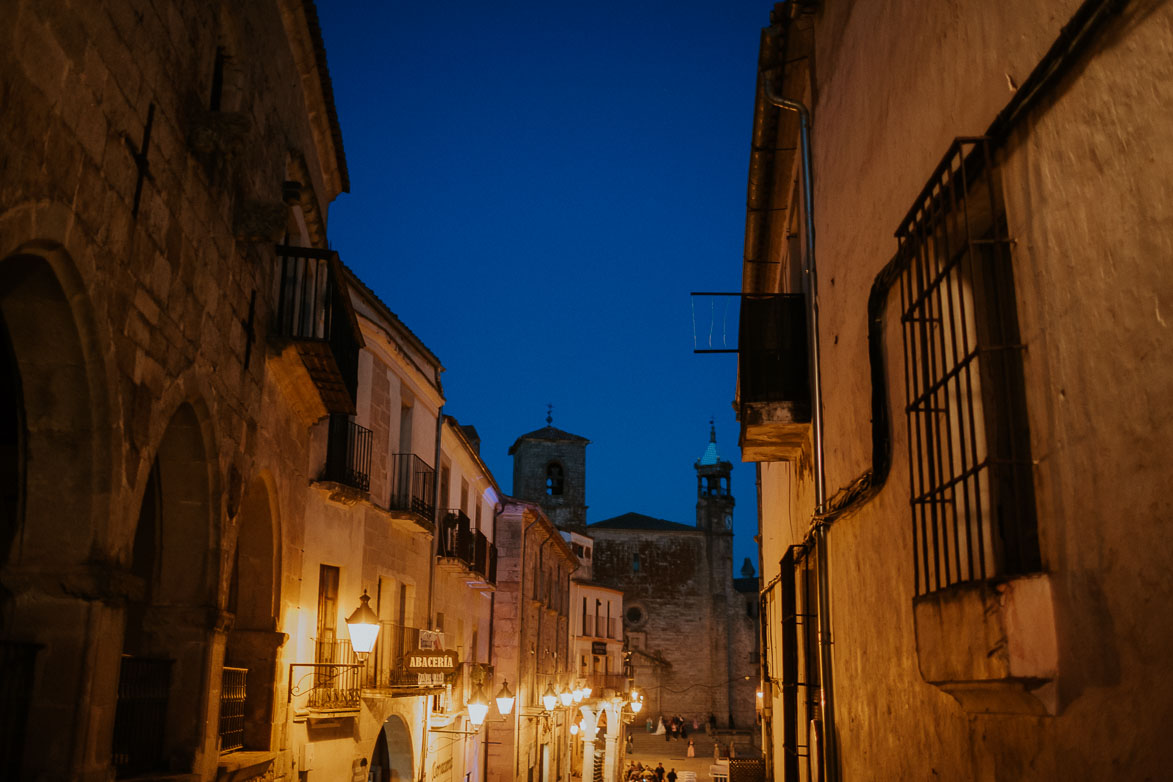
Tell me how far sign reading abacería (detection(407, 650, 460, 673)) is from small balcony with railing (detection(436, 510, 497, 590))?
3.45 meters

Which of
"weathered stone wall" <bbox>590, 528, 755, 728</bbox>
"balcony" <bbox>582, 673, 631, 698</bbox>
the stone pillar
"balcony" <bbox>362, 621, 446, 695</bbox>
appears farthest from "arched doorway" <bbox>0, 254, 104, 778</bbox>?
"weathered stone wall" <bbox>590, 528, 755, 728</bbox>

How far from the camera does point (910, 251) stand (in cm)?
485

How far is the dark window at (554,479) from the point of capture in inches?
2122

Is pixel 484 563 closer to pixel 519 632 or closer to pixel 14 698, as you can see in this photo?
pixel 519 632

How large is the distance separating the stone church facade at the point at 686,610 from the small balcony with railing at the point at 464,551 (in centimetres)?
3185

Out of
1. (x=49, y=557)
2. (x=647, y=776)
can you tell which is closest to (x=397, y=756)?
(x=49, y=557)

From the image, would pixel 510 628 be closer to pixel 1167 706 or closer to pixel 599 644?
pixel 599 644

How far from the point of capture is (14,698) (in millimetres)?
5410

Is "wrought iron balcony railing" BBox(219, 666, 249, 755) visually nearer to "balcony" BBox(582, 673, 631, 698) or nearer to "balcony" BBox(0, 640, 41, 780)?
"balcony" BBox(0, 640, 41, 780)

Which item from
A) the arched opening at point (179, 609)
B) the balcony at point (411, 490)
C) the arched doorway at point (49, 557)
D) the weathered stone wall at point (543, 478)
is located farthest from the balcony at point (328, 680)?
the weathered stone wall at point (543, 478)

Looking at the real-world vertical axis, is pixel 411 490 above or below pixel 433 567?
above

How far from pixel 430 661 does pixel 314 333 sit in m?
6.59

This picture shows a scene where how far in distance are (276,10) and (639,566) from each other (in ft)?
174

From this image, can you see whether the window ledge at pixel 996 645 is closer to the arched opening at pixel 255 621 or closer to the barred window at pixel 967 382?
the barred window at pixel 967 382
